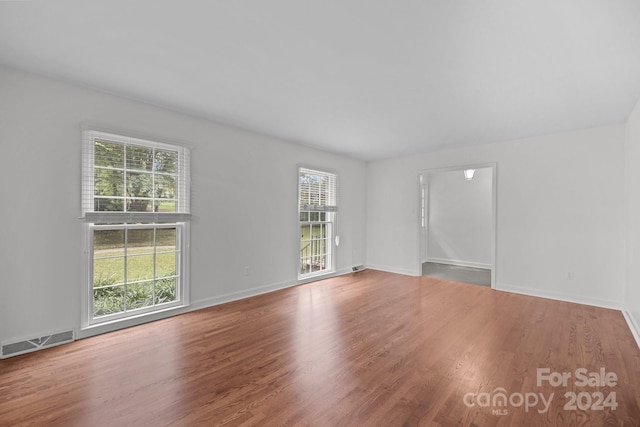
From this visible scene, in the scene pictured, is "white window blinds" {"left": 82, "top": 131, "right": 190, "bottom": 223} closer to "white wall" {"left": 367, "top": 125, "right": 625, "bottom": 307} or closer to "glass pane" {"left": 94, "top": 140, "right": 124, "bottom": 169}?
"glass pane" {"left": 94, "top": 140, "right": 124, "bottom": 169}

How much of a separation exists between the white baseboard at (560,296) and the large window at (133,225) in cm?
504

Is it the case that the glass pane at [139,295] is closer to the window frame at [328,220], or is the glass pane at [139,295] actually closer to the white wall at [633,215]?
the window frame at [328,220]

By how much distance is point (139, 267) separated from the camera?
11.1ft

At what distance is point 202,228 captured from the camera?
3.86 meters

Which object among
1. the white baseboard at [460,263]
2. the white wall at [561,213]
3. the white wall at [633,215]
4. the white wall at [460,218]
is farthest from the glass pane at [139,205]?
the white baseboard at [460,263]

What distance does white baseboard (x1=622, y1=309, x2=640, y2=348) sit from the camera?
290 cm

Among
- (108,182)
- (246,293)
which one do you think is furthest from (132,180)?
(246,293)

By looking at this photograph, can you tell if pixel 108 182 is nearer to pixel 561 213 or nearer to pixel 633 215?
pixel 633 215

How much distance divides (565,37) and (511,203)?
331 cm

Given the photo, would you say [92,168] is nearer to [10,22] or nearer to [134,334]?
[10,22]

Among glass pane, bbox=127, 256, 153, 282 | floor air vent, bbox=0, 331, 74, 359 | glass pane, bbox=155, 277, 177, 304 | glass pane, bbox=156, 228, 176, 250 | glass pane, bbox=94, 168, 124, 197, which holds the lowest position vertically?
floor air vent, bbox=0, 331, 74, 359

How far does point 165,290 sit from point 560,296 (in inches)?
223

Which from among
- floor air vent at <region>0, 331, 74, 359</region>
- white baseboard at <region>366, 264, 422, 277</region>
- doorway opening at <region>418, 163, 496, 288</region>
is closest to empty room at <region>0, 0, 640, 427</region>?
floor air vent at <region>0, 331, 74, 359</region>

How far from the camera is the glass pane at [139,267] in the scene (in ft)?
10.8
